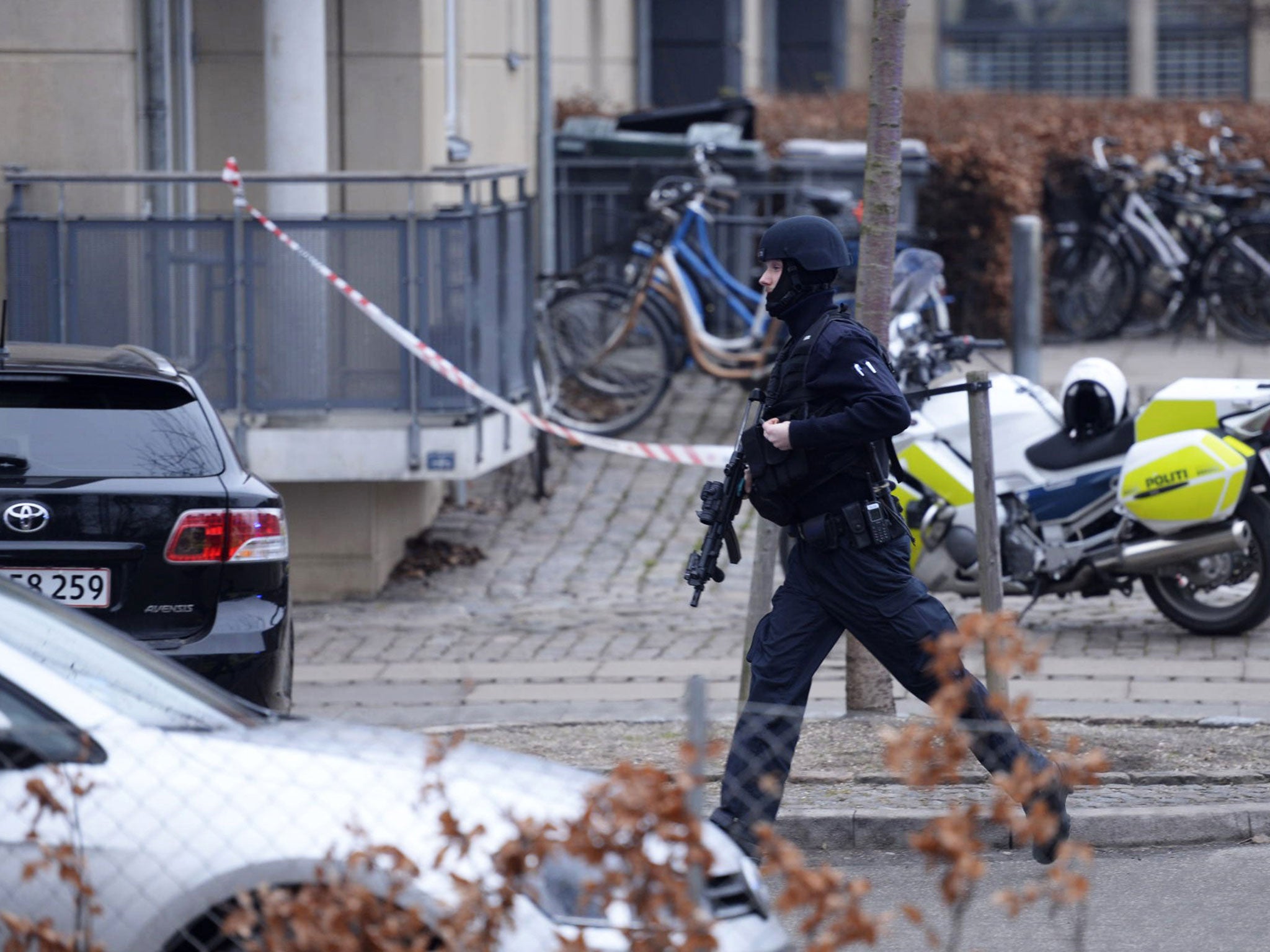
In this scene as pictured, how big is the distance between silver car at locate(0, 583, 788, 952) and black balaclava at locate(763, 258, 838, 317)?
1953mm

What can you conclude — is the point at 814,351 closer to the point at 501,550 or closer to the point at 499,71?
the point at 501,550

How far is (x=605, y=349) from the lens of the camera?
1273 centimetres

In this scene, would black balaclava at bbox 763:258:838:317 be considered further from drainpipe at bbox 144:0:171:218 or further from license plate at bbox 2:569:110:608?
drainpipe at bbox 144:0:171:218

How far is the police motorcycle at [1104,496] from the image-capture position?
326 inches

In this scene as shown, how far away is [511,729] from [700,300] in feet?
22.0

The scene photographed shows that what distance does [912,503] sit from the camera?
868cm

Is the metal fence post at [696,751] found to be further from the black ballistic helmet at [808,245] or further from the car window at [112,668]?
the black ballistic helmet at [808,245]

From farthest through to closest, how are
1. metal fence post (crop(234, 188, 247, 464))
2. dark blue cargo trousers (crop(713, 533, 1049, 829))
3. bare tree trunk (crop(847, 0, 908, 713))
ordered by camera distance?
metal fence post (crop(234, 188, 247, 464)), bare tree trunk (crop(847, 0, 908, 713)), dark blue cargo trousers (crop(713, 533, 1049, 829))

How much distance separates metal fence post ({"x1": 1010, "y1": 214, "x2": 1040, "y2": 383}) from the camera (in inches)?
431

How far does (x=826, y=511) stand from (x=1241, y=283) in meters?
10.7

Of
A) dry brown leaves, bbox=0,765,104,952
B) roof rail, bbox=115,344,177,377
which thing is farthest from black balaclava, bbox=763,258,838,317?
dry brown leaves, bbox=0,765,104,952

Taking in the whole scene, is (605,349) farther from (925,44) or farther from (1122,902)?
(925,44)

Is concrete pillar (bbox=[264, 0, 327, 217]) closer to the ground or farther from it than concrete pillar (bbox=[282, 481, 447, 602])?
farther from it

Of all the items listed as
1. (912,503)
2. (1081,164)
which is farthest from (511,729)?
(1081,164)
